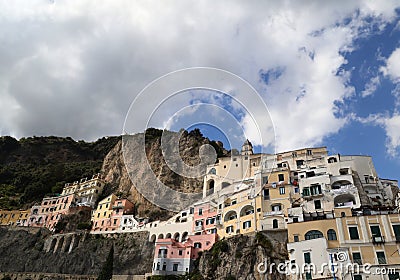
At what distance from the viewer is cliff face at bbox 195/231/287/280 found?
3164cm

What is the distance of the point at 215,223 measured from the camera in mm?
43812

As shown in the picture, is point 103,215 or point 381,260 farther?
point 103,215

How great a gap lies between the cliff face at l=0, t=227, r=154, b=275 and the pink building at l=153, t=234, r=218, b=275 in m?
3.96

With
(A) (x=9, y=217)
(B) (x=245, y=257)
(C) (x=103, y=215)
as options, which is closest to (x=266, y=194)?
(B) (x=245, y=257)

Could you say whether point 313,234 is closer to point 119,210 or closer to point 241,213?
point 241,213

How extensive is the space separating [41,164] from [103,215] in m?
54.3

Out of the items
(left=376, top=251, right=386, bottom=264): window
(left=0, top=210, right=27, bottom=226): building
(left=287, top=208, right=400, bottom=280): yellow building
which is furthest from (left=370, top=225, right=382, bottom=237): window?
(left=0, top=210, right=27, bottom=226): building

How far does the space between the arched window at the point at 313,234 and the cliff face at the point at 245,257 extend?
287 cm

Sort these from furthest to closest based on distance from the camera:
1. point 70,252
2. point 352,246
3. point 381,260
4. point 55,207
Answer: point 55,207 → point 70,252 → point 352,246 → point 381,260

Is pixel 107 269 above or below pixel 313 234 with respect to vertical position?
below

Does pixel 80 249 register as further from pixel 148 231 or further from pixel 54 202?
pixel 54 202

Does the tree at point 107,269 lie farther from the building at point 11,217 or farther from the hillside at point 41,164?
the hillside at point 41,164

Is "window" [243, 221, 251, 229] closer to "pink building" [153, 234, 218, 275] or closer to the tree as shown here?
"pink building" [153, 234, 218, 275]

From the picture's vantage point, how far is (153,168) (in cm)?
6856
